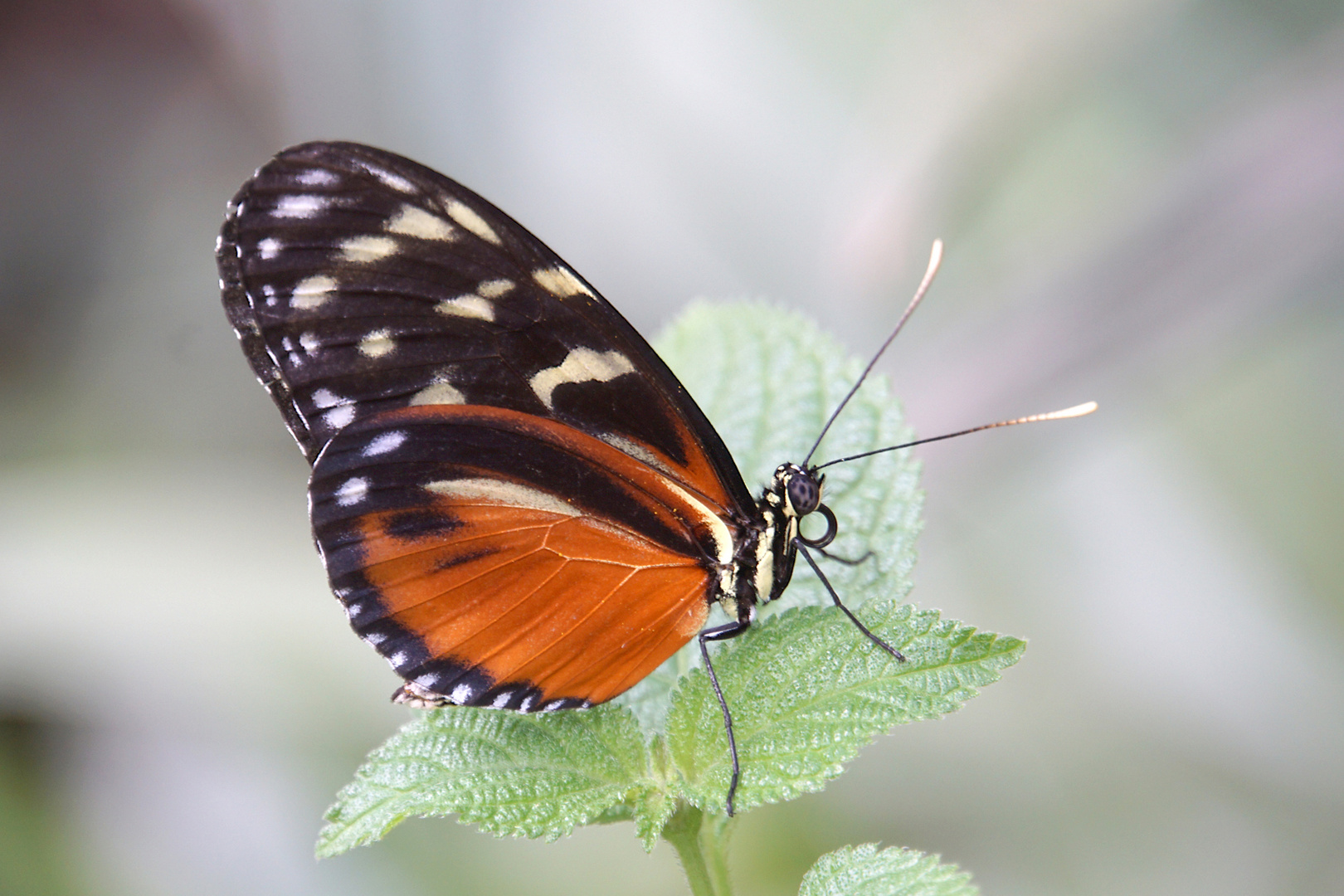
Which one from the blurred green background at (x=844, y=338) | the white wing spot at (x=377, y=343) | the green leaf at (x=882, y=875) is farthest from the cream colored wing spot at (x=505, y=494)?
the blurred green background at (x=844, y=338)

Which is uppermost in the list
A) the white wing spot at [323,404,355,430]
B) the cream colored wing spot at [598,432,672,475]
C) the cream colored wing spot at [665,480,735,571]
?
the white wing spot at [323,404,355,430]

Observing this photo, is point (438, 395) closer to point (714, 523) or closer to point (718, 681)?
point (714, 523)

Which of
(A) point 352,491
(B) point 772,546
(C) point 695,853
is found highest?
(A) point 352,491

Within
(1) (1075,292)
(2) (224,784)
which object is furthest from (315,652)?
(1) (1075,292)

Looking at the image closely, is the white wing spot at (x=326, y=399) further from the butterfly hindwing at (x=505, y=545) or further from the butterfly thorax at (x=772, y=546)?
the butterfly thorax at (x=772, y=546)

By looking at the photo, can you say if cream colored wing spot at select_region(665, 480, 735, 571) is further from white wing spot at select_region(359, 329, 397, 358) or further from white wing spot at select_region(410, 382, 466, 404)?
white wing spot at select_region(359, 329, 397, 358)

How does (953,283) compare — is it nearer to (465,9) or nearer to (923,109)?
(923,109)

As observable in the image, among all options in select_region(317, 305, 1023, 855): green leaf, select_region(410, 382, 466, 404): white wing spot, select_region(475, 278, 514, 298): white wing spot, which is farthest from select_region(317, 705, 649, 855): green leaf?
select_region(475, 278, 514, 298): white wing spot

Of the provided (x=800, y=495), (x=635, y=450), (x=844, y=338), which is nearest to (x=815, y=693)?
→ (x=800, y=495)

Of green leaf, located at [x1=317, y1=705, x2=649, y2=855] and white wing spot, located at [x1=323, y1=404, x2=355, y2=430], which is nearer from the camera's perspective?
green leaf, located at [x1=317, y1=705, x2=649, y2=855]
